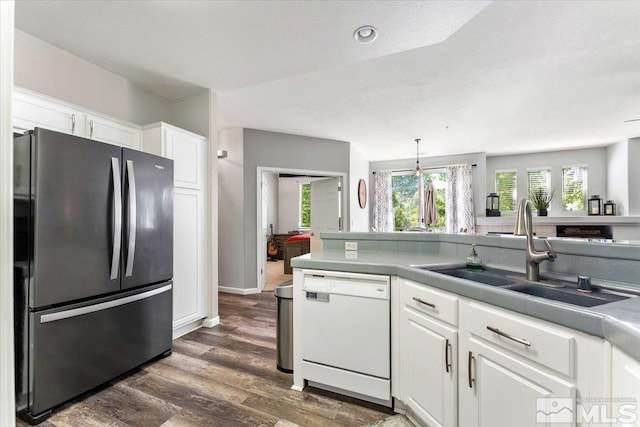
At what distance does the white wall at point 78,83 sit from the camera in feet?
7.22

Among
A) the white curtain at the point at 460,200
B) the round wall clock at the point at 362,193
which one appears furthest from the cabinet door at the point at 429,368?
the white curtain at the point at 460,200

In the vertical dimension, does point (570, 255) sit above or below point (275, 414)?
above

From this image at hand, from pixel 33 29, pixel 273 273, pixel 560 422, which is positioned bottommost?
pixel 273 273

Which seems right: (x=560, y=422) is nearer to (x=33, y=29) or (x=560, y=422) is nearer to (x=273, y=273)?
(x=33, y=29)

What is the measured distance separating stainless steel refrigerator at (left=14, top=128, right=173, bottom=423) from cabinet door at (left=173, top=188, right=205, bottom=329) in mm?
399

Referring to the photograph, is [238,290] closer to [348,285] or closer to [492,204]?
[348,285]

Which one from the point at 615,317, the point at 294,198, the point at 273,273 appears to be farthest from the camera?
the point at 294,198

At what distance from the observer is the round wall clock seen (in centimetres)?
653

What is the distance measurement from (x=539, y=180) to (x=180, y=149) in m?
7.24

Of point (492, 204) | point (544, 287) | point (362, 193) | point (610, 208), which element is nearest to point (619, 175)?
point (610, 208)

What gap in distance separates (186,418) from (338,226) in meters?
4.12

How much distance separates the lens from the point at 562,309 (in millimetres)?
926

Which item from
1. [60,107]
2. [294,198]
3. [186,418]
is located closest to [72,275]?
[186,418]

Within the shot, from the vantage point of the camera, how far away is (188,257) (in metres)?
2.92
